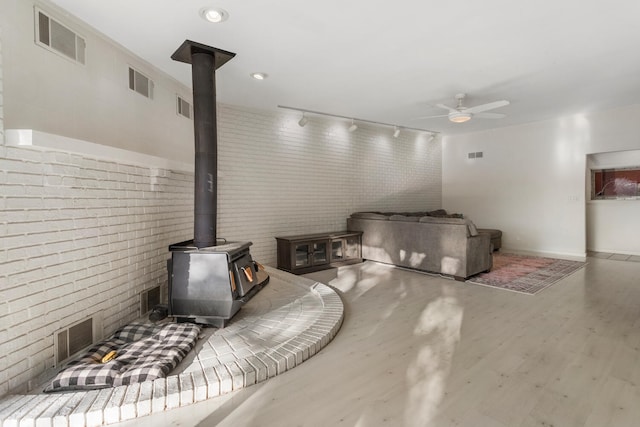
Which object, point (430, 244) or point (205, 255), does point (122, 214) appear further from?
point (430, 244)

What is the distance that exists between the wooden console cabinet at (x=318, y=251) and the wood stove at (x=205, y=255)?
191 cm

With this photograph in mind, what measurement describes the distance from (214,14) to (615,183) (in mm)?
8210

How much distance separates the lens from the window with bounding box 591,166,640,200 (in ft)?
21.1

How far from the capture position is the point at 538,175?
686cm

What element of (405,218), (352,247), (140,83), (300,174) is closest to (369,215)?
(352,247)

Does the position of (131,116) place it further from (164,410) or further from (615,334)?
(615,334)

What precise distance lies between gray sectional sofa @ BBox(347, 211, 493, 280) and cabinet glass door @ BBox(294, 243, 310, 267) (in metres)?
1.34

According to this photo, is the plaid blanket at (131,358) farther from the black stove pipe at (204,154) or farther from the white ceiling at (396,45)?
the white ceiling at (396,45)

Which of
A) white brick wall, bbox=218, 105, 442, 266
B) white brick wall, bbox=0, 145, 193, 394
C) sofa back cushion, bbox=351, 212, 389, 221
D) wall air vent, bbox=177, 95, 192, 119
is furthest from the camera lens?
sofa back cushion, bbox=351, 212, 389, 221

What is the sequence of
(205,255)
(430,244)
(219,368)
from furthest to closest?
(430,244) → (205,255) → (219,368)

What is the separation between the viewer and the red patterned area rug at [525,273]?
4.33 meters

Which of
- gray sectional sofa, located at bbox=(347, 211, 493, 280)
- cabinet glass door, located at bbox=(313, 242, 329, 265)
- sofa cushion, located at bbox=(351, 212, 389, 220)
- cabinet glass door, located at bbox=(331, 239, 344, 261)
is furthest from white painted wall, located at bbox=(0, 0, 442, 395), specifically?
gray sectional sofa, located at bbox=(347, 211, 493, 280)

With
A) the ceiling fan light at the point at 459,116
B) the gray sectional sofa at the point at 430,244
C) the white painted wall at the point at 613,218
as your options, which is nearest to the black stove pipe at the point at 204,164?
the gray sectional sofa at the point at 430,244

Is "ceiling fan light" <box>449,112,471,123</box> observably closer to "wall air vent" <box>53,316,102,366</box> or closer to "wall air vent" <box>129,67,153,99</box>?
"wall air vent" <box>129,67,153,99</box>
